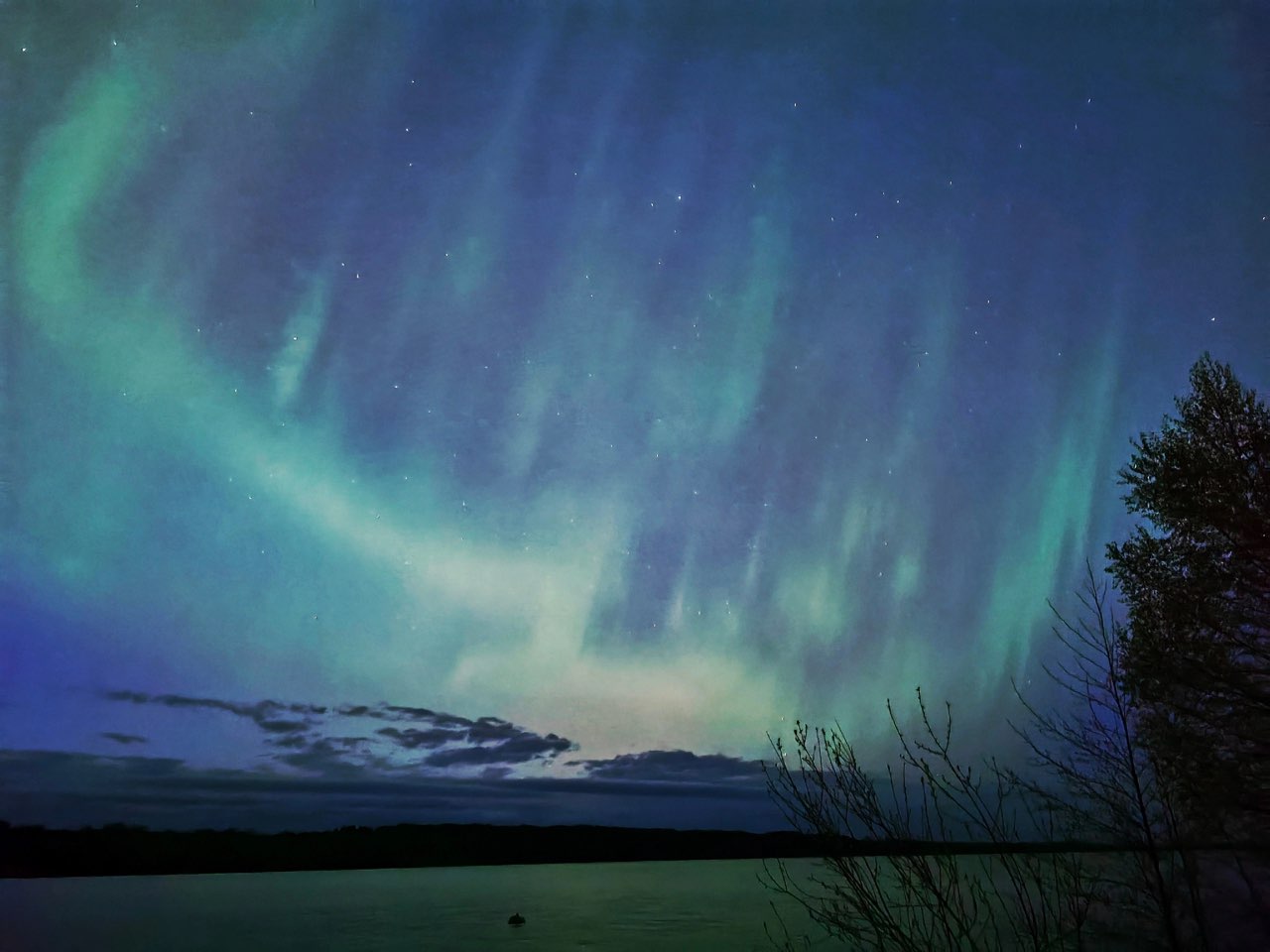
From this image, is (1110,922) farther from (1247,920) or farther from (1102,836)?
(1102,836)

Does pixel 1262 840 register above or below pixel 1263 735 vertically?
below

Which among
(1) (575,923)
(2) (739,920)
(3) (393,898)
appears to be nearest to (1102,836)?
(2) (739,920)

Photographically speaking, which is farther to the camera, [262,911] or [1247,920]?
[262,911]

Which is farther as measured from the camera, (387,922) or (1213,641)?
(387,922)

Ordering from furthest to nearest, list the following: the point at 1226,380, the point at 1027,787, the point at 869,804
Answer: the point at 1226,380 < the point at 1027,787 < the point at 869,804

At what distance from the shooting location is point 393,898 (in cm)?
14962

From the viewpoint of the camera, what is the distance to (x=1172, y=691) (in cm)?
1209

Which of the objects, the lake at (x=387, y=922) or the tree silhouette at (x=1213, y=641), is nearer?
the tree silhouette at (x=1213, y=641)

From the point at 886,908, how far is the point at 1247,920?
7.47 m

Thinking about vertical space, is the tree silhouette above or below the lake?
above

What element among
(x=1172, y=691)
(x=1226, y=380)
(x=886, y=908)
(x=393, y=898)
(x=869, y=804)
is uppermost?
(x=1226, y=380)

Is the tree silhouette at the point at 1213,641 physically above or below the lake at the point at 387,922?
above

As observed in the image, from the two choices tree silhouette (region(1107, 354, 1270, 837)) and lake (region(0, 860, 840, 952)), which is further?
lake (region(0, 860, 840, 952))

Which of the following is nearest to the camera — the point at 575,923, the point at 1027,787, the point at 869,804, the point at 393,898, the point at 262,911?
the point at 869,804
